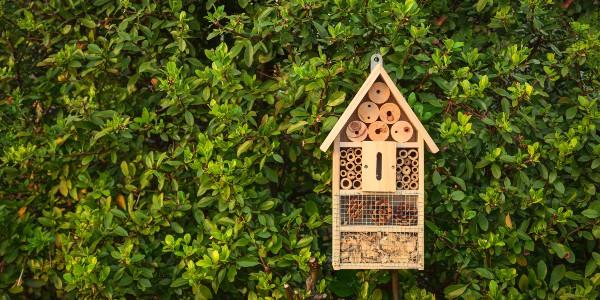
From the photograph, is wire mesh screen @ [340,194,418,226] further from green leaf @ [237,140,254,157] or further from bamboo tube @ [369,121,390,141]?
green leaf @ [237,140,254,157]

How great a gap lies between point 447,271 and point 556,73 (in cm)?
113

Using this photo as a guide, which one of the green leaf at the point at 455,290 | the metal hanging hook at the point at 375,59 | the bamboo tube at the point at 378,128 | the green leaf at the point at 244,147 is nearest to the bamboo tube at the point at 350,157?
the bamboo tube at the point at 378,128

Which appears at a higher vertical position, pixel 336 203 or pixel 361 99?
pixel 361 99

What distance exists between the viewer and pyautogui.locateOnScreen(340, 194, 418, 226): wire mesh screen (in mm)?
3719

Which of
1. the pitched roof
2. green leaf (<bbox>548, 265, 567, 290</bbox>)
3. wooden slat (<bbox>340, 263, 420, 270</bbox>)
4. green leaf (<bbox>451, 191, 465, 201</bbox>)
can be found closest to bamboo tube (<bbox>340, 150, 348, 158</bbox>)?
the pitched roof

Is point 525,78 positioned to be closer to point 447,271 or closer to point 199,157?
point 447,271

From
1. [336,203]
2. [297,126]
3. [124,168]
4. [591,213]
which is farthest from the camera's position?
[124,168]

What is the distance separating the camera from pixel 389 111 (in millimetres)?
3676

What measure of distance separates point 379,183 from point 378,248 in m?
0.29

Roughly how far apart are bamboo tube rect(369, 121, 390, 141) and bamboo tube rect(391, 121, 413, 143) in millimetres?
29

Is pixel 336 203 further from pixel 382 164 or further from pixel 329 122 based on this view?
pixel 329 122

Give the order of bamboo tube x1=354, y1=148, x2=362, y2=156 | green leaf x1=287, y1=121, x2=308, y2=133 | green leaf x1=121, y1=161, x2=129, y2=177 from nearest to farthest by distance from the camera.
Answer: bamboo tube x1=354, y1=148, x2=362, y2=156 < green leaf x1=287, y1=121, x2=308, y2=133 < green leaf x1=121, y1=161, x2=129, y2=177

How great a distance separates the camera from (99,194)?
426 cm

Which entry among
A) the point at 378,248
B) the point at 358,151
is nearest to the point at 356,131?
the point at 358,151
